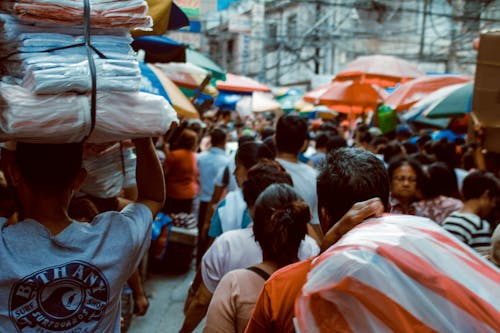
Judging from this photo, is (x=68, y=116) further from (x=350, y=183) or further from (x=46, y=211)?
(x=350, y=183)

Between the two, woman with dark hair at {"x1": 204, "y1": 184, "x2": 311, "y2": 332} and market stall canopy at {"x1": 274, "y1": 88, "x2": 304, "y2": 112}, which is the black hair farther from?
market stall canopy at {"x1": 274, "y1": 88, "x2": 304, "y2": 112}

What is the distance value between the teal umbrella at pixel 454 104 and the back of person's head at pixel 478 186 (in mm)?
2139

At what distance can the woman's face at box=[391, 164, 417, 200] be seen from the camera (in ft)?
17.0

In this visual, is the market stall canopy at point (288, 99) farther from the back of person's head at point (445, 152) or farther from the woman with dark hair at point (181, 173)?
the back of person's head at point (445, 152)

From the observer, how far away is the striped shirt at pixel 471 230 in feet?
13.4

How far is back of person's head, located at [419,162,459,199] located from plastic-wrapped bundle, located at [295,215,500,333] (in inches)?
152

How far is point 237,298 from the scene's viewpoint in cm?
251

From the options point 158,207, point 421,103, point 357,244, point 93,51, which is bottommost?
point 421,103

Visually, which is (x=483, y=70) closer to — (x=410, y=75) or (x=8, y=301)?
(x=8, y=301)

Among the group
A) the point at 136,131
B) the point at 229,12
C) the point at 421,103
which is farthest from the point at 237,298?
the point at 229,12

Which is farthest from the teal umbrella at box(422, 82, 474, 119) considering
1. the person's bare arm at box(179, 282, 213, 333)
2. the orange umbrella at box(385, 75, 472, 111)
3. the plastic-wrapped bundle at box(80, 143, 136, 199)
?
the plastic-wrapped bundle at box(80, 143, 136, 199)

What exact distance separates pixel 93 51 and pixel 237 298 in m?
1.26

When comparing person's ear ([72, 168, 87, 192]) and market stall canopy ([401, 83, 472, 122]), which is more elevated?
person's ear ([72, 168, 87, 192])

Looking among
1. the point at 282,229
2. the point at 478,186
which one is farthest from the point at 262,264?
the point at 478,186
